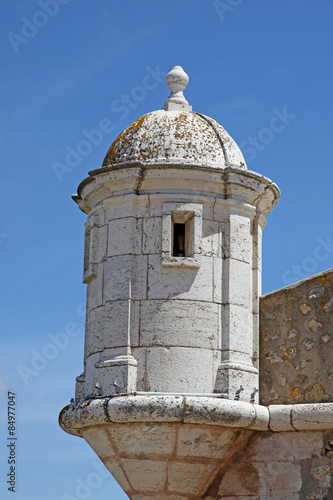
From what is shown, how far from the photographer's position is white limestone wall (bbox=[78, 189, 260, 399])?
9.21 metres

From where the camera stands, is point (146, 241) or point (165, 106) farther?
point (165, 106)

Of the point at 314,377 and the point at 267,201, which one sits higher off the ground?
the point at 267,201

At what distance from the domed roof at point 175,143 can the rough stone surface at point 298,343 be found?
154 cm

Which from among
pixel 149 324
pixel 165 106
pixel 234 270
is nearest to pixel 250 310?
pixel 234 270

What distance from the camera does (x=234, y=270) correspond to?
9648mm

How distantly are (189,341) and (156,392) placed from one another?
0.60 metres

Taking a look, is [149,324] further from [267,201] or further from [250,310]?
[267,201]

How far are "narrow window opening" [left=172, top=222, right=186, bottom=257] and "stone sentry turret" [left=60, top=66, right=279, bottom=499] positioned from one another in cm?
1

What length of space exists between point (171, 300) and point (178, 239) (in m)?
0.79

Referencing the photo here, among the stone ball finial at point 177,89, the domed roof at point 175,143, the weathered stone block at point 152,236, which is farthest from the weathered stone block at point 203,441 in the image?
the stone ball finial at point 177,89

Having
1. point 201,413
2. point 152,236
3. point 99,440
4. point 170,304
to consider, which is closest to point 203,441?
point 201,413

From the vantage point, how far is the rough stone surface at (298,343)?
9.34m

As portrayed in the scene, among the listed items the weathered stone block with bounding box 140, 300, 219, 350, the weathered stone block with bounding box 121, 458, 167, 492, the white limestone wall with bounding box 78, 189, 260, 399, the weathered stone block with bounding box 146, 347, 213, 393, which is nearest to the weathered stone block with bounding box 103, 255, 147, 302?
the white limestone wall with bounding box 78, 189, 260, 399

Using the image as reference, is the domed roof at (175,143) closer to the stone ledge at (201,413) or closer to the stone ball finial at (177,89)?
the stone ball finial at (177,89)
